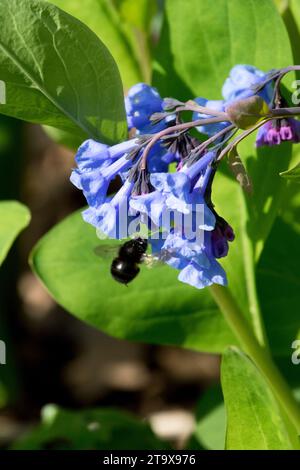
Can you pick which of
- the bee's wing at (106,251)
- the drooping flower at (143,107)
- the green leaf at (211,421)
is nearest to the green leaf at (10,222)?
the bee's wing at (106,251)

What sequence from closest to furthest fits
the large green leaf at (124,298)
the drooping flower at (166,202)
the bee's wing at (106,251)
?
the drooping flower at (166,202) < the bee's wing at (106,251) < the large green leaf at (124,298)

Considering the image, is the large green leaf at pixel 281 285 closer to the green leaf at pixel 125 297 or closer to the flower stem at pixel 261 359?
the green leaf at pixel 125 297

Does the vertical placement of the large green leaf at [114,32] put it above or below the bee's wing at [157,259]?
above

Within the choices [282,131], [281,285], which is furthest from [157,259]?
[281,285]

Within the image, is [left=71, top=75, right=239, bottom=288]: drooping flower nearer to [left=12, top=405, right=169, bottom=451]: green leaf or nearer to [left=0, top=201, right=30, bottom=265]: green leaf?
[left=0, top=201, right=30, bottom=265]: green leaf

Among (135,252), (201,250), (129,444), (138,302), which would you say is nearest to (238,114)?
(201,250)

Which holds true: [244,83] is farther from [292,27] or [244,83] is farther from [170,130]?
[292,27]
